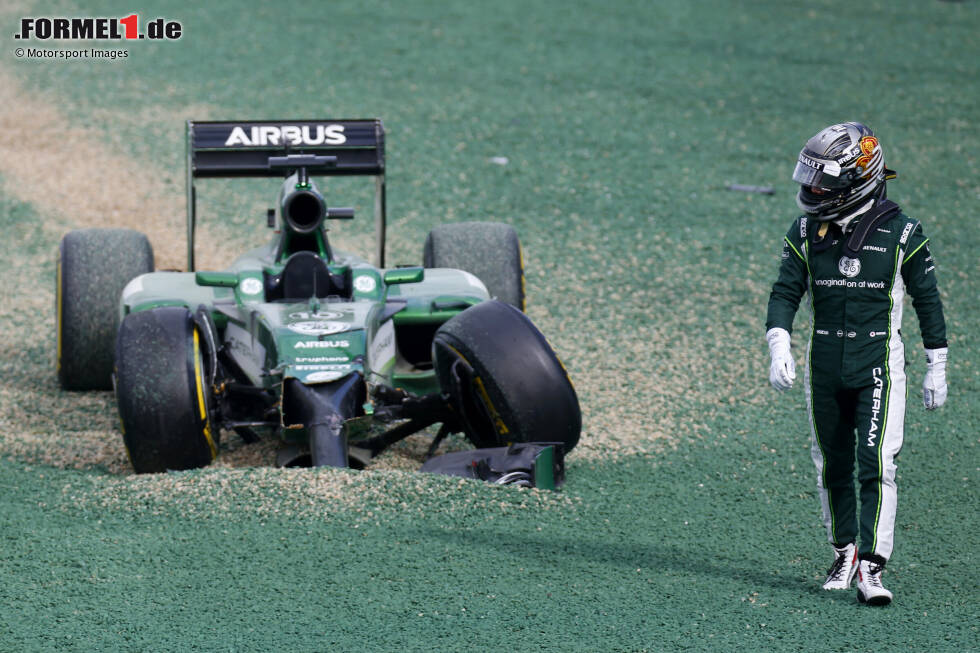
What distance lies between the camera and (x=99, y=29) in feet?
62.9

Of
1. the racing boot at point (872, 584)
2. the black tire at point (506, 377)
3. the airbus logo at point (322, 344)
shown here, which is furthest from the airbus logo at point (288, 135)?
the racing boot at point (872, 584)

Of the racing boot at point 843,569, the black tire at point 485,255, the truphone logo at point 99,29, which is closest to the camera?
the racing boot at point 843,569

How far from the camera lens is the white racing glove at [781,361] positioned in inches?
222

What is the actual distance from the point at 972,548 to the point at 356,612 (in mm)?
2975

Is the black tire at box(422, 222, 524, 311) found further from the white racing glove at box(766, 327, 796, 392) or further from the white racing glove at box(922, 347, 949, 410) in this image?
the white racing glove at box(922, 347, 949, 410)

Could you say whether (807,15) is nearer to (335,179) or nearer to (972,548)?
(335,179)

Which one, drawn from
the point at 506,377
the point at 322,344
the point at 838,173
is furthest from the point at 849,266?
the point at 322,344

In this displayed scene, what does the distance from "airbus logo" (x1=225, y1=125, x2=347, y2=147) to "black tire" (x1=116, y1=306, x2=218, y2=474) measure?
83.4 inches

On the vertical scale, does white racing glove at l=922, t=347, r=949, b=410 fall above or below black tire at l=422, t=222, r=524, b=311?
below

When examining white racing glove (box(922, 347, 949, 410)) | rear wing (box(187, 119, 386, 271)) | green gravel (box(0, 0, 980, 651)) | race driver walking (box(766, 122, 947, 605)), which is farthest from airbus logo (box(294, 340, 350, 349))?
white racing glove (box(922, 347, 949, 410))

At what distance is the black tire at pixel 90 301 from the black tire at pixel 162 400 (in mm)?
1683

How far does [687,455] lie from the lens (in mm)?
7855

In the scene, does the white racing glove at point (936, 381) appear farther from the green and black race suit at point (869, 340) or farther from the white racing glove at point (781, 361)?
the white racing glove at point (781, 361)

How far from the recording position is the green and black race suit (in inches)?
223
